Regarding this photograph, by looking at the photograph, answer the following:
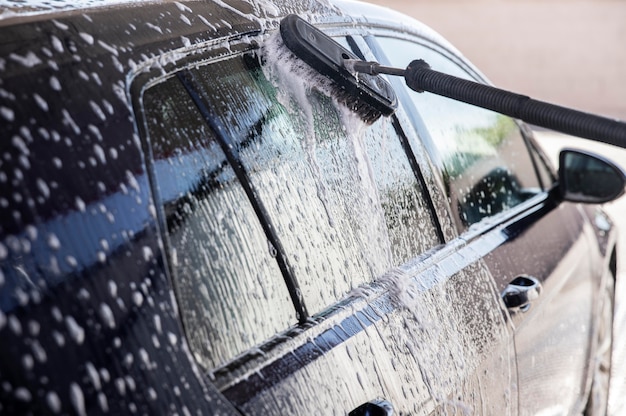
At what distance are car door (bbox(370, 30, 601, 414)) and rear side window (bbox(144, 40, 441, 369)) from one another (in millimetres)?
436

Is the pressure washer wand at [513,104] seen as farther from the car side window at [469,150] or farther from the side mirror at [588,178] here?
the side mirror at [588,178]

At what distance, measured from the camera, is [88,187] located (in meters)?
1.17

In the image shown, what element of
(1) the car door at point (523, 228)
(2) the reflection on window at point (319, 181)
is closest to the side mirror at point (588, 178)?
(1) the car door at point (523, 228)

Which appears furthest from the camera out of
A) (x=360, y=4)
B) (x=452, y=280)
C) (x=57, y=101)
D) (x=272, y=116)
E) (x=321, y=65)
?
(x=360, y=4)

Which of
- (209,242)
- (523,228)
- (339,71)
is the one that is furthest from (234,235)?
(523,228)

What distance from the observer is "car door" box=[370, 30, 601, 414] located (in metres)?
2.36

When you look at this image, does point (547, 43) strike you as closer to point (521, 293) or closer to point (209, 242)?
point (521, 293)

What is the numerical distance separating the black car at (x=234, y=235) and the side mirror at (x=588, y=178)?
33.7 inches

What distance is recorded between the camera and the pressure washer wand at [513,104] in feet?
5.50

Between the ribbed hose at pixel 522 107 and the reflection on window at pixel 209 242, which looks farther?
the ribbed hose at pixel 522 107

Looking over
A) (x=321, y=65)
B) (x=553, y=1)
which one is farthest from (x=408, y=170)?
(x=553, y=1)

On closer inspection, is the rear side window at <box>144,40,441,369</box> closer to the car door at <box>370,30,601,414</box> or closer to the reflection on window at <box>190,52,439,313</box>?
the reflection on window at <box>190,52,439,313</box>

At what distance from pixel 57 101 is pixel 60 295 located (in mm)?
305

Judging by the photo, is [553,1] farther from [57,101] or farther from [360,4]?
[57,101]
